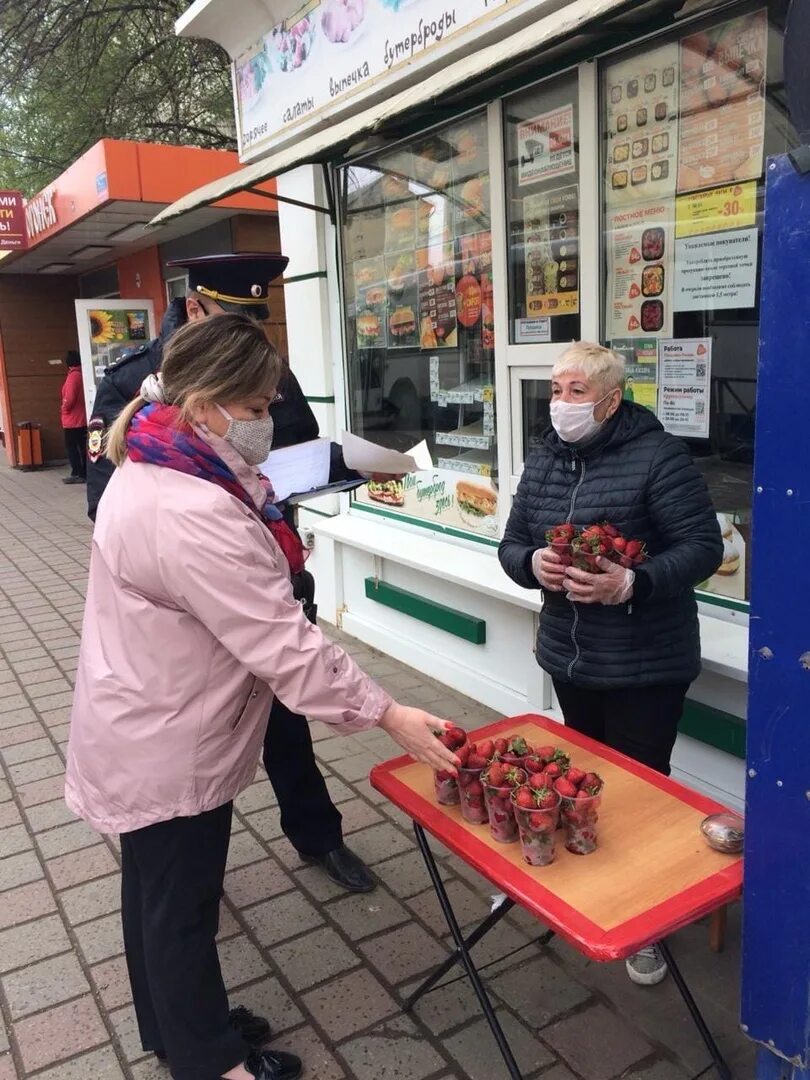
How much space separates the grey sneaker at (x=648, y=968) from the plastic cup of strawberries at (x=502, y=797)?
90cm

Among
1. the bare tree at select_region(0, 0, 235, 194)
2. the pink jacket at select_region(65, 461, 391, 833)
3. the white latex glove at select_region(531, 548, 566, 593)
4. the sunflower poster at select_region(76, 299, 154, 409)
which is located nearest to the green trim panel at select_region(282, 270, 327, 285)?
the white latex glove at select_region(531, 548, 566, 593)

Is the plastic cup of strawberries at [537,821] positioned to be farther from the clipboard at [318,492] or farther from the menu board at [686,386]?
the menu board at [686,386]

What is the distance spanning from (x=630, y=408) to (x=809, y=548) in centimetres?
113

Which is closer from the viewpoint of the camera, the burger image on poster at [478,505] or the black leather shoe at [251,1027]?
the black leather shoe at [251,1027]

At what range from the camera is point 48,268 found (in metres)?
14.1

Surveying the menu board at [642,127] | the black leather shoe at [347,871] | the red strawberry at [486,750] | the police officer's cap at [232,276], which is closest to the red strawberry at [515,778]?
the red strawberry at [486,750]

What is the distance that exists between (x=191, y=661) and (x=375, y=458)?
0.96 metres

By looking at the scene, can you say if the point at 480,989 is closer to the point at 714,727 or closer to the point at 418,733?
the point at 418,733

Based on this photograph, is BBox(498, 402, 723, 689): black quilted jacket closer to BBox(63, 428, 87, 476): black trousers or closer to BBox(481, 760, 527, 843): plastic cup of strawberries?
BBox(481, 760, 527, 843): plastic cup of strawberries

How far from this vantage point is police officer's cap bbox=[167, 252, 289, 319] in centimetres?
275

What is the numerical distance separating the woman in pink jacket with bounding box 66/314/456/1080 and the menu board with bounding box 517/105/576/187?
2232mm

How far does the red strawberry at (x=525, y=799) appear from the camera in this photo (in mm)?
1760

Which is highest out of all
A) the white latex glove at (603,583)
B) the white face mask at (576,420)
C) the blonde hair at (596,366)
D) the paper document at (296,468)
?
the blonde hair at (596,366)

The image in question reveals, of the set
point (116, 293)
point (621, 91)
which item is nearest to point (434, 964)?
point (621, 91)
